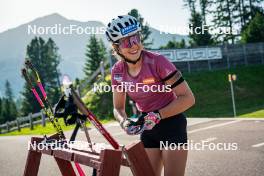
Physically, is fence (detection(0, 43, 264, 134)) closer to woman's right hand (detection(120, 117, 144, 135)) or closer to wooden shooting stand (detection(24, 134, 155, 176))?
wooden shooting stand (detection(24, 134, 155, 176))

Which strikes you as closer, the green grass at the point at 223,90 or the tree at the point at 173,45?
the green grass at the point at 223,90

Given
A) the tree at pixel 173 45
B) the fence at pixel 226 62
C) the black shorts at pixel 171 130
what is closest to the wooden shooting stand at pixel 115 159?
the black shorts at pixel 171 130

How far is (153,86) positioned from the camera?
368 cm

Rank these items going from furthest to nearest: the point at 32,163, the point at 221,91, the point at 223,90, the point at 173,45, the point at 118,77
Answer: the point at 173,45
the point at 223,90
the point at 221,91
the point at 32,163
the point at 118,77

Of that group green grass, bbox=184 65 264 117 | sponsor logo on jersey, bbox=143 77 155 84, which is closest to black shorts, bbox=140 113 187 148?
sponsor logo on jersey, bbox=143 77 155 84

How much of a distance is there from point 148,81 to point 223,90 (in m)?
26.4

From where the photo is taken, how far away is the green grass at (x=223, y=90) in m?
25.5

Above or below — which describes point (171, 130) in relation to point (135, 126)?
below

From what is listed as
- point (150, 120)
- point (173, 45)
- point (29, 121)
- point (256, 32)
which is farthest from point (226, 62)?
point (150, 120)

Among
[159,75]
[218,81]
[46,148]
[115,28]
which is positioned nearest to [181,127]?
[159,75]

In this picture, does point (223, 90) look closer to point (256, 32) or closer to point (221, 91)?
point (221, 91)

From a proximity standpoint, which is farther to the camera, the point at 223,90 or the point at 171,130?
the point at 223,90

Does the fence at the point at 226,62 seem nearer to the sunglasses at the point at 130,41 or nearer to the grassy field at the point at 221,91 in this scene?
the grassy field at the point at 221,91

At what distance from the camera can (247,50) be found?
36.4 metres
